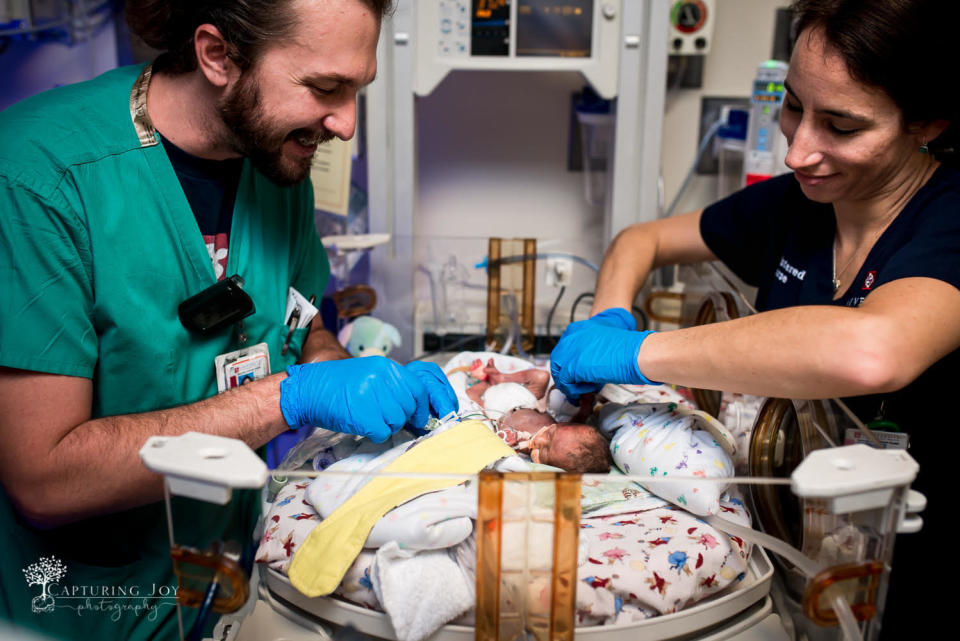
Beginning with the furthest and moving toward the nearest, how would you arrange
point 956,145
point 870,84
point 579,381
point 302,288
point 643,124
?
1. point 643,124
2. point 302,288
3. point 579,381
4. point 956,145
5. point 870,84

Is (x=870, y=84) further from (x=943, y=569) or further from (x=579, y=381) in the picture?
(x=943, y=569)

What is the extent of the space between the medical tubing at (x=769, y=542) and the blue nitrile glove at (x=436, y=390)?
1.59 ft

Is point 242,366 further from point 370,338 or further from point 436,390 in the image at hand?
point 370,338

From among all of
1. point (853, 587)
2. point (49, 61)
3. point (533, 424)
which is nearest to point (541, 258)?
point (533, 424)

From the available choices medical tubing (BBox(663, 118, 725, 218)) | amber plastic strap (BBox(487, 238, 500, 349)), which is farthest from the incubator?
medical tubing (BBox(663, 118, 725, 218))

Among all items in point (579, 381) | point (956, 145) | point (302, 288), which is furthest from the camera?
point (302, 288)

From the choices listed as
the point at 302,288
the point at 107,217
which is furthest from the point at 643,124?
the point at 107,217

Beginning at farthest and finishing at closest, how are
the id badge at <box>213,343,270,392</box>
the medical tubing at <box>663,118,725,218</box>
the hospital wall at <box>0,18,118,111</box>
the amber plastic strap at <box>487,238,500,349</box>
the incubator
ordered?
the medical tubing at <box>663,118,725,218</box>
the hospital wall at <box>0,18,118,111</box>
the amber plastic strap at <box>487,238,500,349</box>
the id badge at <box>213,343,270,392</box>
the incubator

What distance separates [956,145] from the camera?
1.24m

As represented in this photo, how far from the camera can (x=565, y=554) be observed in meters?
0.89

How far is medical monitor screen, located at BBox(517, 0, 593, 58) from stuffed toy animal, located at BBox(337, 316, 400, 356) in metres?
0.77

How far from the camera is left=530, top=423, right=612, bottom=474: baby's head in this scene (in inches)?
52.9

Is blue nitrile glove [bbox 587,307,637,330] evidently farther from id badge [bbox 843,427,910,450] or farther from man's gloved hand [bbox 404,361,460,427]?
id badge [bbox 843,427,910,450]

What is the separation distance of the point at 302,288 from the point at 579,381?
0.64 meters
